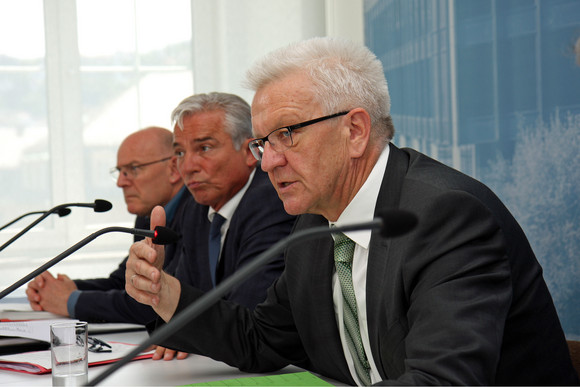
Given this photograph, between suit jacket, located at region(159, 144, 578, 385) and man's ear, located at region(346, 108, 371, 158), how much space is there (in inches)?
2.6

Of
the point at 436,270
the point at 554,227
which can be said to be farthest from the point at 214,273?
the point at 436,270

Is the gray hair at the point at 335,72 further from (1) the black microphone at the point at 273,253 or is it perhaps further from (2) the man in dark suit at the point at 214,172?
(2) the man in dark suit at the point at 214,172

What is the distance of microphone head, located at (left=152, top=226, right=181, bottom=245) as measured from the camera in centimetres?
141

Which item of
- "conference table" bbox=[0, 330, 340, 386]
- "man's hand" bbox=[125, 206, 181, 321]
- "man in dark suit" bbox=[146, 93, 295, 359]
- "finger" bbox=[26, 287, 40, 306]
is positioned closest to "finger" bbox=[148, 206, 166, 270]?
"man's hand" bbox=[125, 206, 181, 321]

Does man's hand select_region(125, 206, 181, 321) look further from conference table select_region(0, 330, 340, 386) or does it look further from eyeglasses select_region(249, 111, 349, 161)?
eyeglasses select_region(249, 111, 349, 161)

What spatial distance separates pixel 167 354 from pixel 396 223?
3.22 ft

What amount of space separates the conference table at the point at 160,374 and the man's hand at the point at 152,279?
125 mm

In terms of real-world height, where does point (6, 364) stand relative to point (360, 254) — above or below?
below

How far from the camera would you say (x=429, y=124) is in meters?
2.92

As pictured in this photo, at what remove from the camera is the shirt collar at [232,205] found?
2.57m

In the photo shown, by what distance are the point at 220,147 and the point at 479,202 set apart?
1.39 m

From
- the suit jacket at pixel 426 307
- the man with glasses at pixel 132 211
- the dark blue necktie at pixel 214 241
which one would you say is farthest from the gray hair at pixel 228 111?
the suit jacket at pixel 426 307

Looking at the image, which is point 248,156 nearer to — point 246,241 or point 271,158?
point 246,241

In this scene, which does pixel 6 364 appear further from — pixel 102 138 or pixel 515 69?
pixel 102 138
